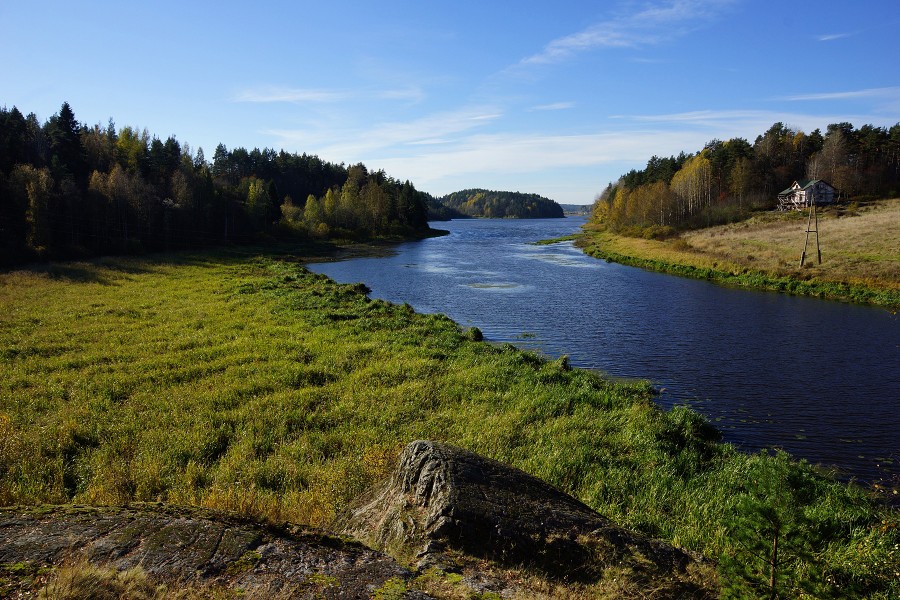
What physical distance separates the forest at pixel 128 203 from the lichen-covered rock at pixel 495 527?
58488 mm

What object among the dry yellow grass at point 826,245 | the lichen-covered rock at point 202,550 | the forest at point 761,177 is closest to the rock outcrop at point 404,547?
the lichen-covered rock at point 202,550

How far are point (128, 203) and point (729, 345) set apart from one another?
74120mm

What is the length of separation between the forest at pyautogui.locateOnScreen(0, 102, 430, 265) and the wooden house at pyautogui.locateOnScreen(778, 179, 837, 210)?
262ft

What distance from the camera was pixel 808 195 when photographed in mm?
92375

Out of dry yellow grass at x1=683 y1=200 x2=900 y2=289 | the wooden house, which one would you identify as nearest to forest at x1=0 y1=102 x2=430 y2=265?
dry yellow grass at x1=683 y1=200 x2=900 y2=289

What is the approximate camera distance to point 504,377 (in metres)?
16.9

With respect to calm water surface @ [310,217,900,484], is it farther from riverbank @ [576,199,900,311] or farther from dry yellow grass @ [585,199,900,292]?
dry yellow grass @ [585,199,900,292]

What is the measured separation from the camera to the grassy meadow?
733 centimetres

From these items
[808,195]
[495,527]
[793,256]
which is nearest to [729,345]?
[495,527]

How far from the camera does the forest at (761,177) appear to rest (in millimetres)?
97062

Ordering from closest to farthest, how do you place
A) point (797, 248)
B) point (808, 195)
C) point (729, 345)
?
1. point (729, 345)
2. point (797, 248)
3. point (808, 195)

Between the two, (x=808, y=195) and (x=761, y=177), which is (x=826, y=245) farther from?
(x=761, y=177)

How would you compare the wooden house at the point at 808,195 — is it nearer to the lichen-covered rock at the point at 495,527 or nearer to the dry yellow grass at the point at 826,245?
the dry yellow grass at the point at 826,245

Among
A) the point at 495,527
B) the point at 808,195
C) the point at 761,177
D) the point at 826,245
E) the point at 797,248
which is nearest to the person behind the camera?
the point at 495,527
